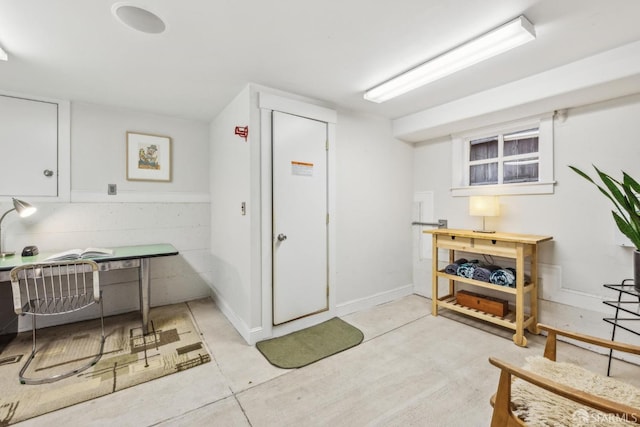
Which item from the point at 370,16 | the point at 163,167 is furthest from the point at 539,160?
the point at 163,167

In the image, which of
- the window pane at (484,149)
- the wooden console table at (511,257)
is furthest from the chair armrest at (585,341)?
the window pane at (484,149)

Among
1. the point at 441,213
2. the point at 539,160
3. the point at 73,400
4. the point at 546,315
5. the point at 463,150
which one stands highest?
the point at 463,150

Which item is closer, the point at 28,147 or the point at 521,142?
the point at 28,147

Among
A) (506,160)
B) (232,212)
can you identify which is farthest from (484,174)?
(232,212)

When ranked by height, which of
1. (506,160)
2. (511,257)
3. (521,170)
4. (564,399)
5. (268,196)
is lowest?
(564,399)

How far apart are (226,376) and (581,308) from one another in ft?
10.1

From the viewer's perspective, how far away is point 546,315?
2.64 m

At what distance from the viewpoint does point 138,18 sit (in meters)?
1.68

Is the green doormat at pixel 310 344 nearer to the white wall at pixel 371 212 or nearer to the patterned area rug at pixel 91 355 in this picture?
the white wall at pixel 371 212

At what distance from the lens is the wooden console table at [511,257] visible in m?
2.45

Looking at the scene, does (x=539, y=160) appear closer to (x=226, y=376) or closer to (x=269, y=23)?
(x=269, y=23)

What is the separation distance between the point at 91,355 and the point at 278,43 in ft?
9.53

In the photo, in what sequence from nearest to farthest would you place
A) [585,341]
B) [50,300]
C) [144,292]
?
[585,341], [50,300], [144,292]

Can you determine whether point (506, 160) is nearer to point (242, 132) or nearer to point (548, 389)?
point (548, 389)
